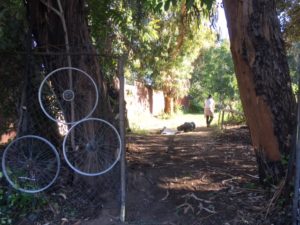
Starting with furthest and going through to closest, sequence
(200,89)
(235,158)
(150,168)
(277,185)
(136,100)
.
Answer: (200,89), (136,100), (235,158), (150,168), (277,185)

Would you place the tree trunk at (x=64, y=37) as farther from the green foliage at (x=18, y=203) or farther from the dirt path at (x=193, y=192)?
the green foliage at (x=18, y=203)

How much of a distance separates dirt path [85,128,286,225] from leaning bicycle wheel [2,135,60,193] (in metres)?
0.99

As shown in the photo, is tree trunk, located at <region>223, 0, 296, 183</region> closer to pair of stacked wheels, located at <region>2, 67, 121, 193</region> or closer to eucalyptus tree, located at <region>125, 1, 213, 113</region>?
pair of stacked wheels, located at <region>2, 67, 121, 193</region>

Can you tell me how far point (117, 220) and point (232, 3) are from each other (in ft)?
11.1

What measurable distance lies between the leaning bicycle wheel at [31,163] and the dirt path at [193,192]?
0.99 metres

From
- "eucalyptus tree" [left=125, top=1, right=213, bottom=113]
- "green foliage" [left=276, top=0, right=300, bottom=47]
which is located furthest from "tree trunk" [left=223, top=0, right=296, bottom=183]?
"green foliage" [left=276, top=0, right=300, bottom=47]

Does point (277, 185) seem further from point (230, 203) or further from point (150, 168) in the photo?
point (150, 168)

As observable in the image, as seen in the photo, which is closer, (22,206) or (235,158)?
(22,206)

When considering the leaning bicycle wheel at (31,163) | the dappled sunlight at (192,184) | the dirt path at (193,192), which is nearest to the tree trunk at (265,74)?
the dirt path at (193,192)

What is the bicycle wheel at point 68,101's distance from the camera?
662cm

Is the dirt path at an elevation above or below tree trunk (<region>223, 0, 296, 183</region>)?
below

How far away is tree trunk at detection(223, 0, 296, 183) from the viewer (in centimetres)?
628

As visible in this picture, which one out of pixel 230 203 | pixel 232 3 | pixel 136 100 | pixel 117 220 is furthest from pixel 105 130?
pixel 136 100

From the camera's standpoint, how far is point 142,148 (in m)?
11.0
